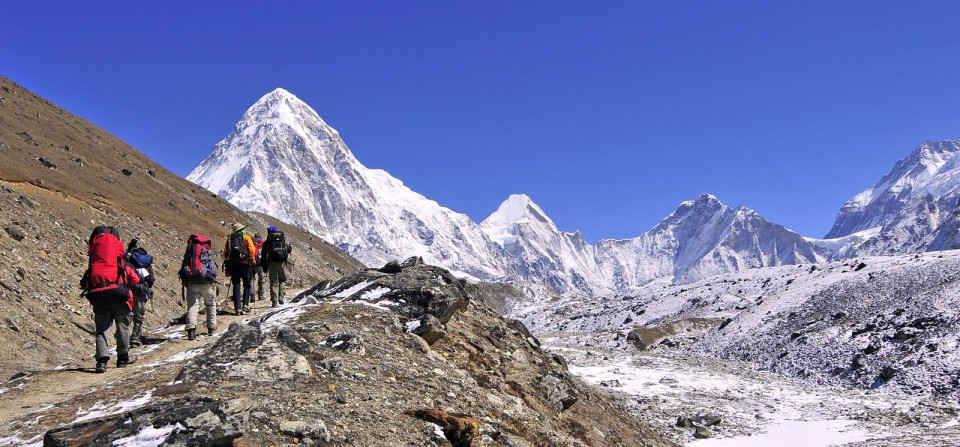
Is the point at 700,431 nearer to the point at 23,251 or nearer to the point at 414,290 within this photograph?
the point at 414,290

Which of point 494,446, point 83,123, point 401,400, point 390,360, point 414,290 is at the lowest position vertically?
point 494,446

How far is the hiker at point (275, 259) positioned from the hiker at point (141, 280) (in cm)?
541

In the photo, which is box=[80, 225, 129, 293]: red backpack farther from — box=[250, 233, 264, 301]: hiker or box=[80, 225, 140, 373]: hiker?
box=[250, 233, 264, 301]: hiker

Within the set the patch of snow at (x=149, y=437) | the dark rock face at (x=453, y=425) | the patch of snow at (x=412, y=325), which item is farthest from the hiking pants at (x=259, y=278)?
the patch of snow at (x=149, y=437)

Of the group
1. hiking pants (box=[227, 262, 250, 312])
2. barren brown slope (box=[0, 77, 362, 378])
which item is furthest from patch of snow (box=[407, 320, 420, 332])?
barren brown slope (box=[0, 77, 362, 378])

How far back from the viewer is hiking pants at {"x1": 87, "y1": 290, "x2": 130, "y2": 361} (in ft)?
38.9

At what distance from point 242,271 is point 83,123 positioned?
75469 millimetres

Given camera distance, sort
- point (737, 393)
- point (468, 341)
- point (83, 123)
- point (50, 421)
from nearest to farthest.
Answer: point (50, 421)
point (468, 341)
point (737, 393)
point (83, 123)

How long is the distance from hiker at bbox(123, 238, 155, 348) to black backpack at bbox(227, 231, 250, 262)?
3110mm

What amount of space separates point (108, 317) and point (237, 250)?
644 centimetres

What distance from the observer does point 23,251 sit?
2664 centimetres

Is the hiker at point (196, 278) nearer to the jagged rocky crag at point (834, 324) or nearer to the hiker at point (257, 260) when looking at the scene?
the hiker at point (257, 260)

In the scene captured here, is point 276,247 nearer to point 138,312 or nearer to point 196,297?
point 196,297

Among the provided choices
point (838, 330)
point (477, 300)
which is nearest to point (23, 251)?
point (477, 300)
